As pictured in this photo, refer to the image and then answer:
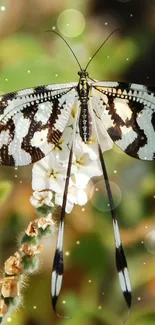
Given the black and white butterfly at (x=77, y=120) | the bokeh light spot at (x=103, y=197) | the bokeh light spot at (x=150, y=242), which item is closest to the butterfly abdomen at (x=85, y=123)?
the black and white butterfly at (x=77, y=120)

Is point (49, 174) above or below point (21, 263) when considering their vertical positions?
above

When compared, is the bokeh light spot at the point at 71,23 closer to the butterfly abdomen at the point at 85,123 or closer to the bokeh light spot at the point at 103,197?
the butterfly abdomen at the point at 85,123

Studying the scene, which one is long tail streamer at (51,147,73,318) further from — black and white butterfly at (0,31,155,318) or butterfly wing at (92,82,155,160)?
butterfly wing at (92,82,155,160)

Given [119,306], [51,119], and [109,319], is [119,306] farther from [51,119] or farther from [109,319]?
[51,119]

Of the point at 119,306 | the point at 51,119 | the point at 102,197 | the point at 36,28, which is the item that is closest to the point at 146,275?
the point at 119,306

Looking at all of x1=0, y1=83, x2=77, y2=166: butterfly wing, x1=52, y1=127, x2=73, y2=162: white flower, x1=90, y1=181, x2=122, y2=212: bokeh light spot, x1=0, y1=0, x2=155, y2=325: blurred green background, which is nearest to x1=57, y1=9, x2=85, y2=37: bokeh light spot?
x1=0, y1=0, x2=155, y2=325: blurred green background

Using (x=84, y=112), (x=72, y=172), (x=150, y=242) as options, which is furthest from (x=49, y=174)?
(x=150, y=242)

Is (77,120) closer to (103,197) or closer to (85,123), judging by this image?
(85,123)
